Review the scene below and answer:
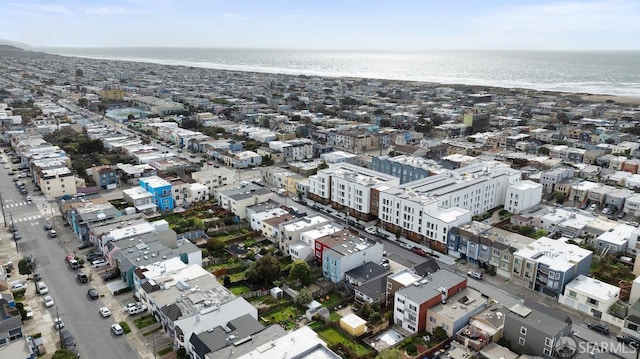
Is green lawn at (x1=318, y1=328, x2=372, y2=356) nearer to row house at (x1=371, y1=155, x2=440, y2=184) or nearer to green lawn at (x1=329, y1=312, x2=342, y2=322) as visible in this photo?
green lawn at (x1=329, y1=312, x2=342, y2=322)

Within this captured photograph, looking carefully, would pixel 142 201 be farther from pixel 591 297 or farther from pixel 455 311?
pixel 591 297

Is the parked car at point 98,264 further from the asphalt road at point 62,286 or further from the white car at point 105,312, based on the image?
the white car at point 105,312

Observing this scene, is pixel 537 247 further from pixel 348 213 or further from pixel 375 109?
pixel 375 109

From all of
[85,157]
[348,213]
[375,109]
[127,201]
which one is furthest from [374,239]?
[375,109]

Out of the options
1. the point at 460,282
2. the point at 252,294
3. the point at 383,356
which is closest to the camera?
the point at 383,356

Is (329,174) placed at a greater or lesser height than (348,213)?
greater

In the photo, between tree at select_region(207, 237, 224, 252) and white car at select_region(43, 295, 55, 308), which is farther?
tree at select_region(207, 237, 224, 252)

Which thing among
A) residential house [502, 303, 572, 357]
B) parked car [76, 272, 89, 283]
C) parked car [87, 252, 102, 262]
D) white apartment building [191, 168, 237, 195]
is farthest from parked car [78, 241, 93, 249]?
residential house [502, 303, 572, 357]

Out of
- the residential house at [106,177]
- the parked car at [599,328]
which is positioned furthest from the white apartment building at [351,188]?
the residential house at [106,177]
